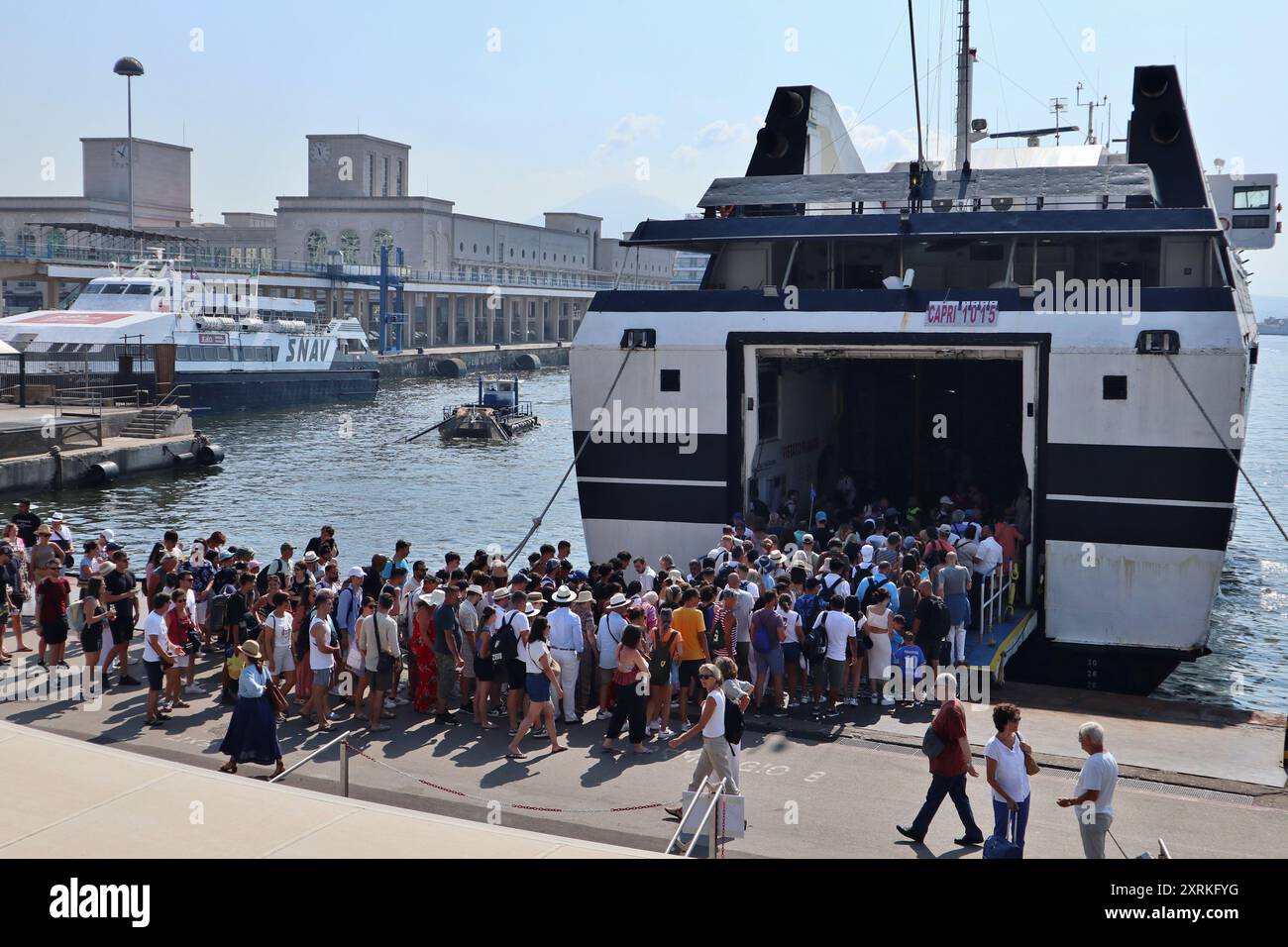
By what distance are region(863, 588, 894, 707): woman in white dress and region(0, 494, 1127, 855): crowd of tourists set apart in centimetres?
2

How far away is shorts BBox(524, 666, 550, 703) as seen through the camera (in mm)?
11766

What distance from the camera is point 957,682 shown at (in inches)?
534

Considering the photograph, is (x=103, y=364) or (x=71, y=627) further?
(x=103, y=364)

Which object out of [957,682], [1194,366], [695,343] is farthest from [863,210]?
[957,682]

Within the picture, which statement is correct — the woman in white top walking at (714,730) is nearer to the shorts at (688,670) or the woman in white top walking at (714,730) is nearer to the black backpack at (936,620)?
the shorts at (688,670)

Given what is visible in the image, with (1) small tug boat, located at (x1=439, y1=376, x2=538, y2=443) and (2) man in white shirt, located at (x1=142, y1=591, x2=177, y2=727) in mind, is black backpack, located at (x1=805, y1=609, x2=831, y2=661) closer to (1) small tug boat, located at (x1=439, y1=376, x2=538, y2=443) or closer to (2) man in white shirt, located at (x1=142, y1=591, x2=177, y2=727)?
(2) man in white shirt, located at (x1=142, y1=591, x2=177, y2=727)

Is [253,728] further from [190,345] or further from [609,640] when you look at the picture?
[190,345]

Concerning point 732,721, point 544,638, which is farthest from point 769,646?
point 732,721

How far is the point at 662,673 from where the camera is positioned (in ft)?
39.5

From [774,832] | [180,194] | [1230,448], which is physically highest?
[180,194]

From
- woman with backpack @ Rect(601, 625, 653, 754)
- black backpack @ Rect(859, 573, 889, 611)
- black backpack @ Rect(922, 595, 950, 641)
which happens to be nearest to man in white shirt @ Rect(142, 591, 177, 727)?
woman with backpack @ Rect(601, 625, 653, 754)

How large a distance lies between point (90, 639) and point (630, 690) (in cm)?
625
